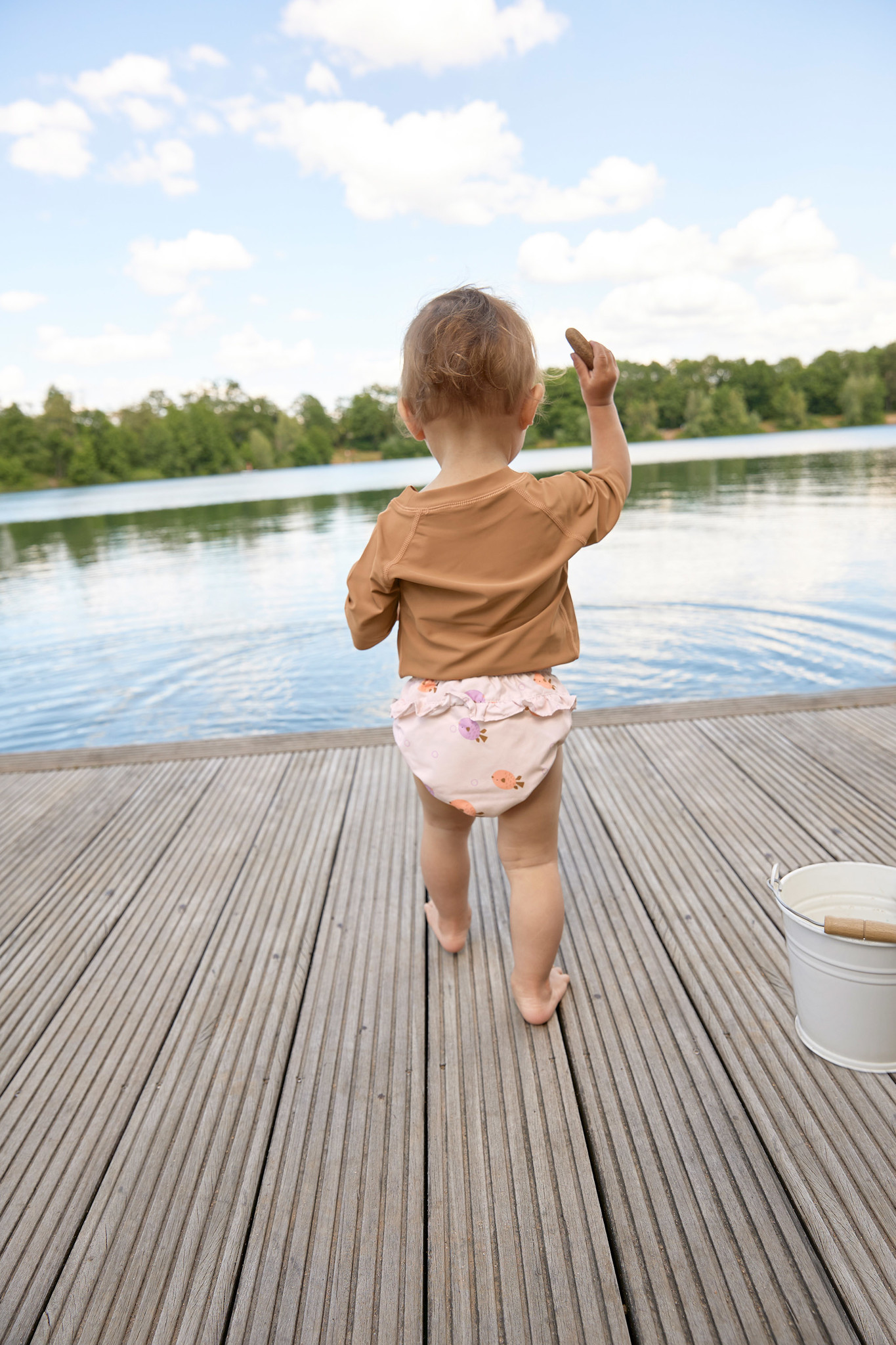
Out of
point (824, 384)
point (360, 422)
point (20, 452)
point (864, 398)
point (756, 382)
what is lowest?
point (864, 398)

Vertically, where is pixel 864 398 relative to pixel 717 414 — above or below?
above

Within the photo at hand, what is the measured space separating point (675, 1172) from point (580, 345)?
1255mm

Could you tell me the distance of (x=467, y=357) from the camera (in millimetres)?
A: 1098

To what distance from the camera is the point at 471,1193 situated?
1031 mm

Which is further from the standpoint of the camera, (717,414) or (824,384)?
(824,384)

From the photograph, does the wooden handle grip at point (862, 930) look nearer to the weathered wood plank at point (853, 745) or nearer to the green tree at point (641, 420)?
the weathered wood plank at point (853, 745)

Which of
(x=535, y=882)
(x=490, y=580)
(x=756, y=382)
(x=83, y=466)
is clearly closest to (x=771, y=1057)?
(x=535, y=882)

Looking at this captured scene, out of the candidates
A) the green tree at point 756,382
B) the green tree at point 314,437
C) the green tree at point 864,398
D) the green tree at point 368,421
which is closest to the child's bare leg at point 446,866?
the green tree at point 368,421

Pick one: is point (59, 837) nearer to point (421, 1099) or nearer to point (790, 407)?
point (421, 1099)

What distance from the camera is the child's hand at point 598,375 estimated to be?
1194 millimetres

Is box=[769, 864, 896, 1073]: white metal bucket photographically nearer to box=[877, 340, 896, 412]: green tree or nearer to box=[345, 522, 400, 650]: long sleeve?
box=[345, 522, 400, 650]: long sleeve

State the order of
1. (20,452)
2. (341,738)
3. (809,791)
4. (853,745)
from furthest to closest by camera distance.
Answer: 1. (20,452)
2. (341,738)
3. (853,745)
4. (809,791)

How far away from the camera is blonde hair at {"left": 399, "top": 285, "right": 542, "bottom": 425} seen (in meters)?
1.10

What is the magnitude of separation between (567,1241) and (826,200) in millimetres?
56346
